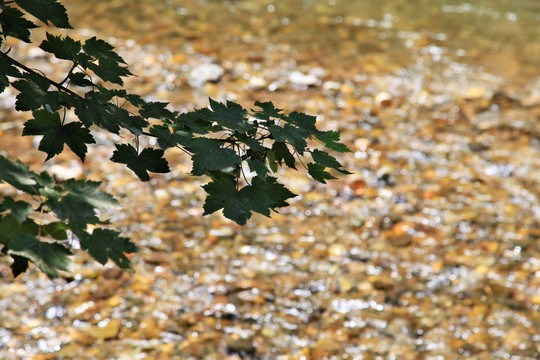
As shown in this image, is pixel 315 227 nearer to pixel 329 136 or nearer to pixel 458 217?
pixel 458 217

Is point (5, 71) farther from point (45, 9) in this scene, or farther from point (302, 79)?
point (302, 79)

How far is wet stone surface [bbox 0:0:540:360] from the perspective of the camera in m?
2.45

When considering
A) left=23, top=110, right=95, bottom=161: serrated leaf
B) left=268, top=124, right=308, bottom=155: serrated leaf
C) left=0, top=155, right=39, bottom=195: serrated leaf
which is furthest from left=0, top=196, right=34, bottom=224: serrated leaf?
left=268, top=124, right=308, bottom=155: serrated leaf

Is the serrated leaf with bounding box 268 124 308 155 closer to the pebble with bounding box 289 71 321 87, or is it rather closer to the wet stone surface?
the wet stone surface

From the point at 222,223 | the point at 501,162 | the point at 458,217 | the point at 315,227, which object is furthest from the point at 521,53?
the point at 222,223

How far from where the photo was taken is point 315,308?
8.54 feet

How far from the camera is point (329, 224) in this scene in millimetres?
3105

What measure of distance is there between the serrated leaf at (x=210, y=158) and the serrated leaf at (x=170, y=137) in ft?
0.10

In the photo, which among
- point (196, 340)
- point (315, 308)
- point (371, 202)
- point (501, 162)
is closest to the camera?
point (196, 340)

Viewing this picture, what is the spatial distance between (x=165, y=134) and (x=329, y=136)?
0.32 meters

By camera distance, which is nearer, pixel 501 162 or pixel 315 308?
pixel 315 308

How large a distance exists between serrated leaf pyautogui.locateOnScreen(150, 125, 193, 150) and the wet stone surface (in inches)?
57.9

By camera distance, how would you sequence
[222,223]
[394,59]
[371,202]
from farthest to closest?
[394,59] < [371,202] < [222,223]

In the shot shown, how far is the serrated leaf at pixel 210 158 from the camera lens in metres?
1.01
